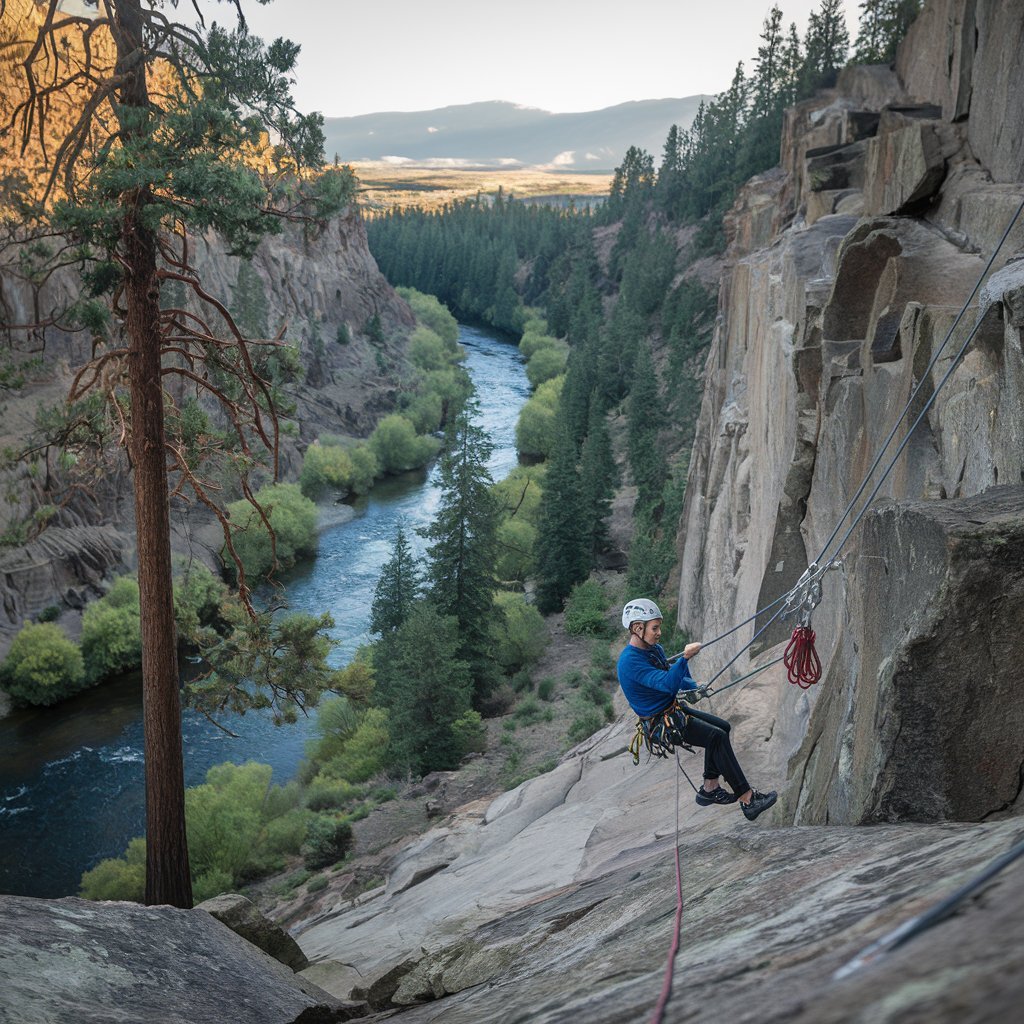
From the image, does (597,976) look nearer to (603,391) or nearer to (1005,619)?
(1005,619)

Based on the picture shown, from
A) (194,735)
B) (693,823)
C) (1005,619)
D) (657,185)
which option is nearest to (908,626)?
(1005,619)

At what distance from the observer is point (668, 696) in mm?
7406

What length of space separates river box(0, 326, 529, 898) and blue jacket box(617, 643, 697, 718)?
19.9 m

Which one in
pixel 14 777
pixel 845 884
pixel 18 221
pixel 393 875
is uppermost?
pixel 18 221

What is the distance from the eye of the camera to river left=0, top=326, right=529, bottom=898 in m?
24.3

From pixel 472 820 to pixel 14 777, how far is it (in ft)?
62.9

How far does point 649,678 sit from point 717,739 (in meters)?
0.82

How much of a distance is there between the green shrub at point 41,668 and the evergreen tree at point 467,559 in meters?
13.1

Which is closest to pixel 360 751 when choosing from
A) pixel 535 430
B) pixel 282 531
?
pixel 282 531

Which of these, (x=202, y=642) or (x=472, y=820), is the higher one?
(x=202, y=642)

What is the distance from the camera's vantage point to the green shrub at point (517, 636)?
117 ft

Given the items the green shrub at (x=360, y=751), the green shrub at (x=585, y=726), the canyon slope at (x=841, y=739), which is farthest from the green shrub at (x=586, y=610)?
the canyon slope at (x=841, y=739)

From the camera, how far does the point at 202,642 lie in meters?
12.9

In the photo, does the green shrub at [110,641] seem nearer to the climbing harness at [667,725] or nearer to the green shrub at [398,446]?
the green shrub at [398,446]
